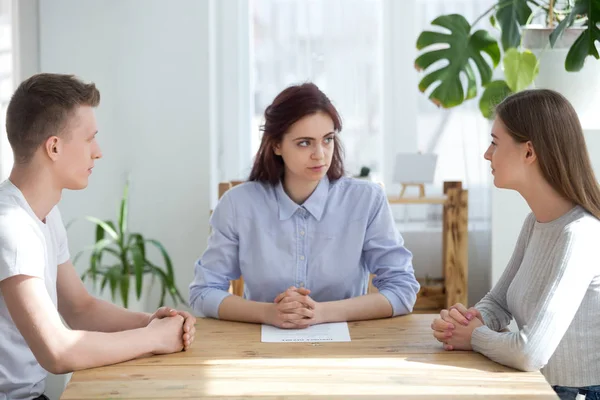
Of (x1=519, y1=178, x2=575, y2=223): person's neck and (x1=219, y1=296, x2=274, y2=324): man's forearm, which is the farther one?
(x1=219, y1=296, x2=274, y2=324): man's forearm

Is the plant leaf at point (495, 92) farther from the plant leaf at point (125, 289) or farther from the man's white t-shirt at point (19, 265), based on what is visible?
the man's white t-shirt at point (19, 265)

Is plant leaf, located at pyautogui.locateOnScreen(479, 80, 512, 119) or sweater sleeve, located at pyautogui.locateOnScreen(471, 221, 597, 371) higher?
plant leaf, located at pyautogui.locateOnScreen(479, 80, 512, 119)

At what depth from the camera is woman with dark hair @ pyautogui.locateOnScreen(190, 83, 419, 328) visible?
2.30 metres

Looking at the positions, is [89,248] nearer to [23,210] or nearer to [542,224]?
[23,210]

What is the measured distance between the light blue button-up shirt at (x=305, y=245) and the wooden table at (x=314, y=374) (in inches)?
17.0

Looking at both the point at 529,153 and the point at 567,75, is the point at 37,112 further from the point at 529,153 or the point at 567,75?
the point at 567,75

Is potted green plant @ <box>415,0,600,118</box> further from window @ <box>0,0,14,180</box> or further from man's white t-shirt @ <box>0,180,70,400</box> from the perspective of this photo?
man's white t-shirt @ <box>0,180,70,400</box>

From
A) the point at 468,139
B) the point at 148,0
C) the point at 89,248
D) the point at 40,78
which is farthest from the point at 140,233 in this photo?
the point at 40,78

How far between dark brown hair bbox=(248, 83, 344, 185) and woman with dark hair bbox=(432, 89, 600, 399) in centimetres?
57

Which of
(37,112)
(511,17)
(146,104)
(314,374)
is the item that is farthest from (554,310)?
(146,104)

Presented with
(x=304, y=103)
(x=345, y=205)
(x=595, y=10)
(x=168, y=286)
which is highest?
(x=595, y=10)

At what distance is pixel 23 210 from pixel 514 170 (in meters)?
1.08

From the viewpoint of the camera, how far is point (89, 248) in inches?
146

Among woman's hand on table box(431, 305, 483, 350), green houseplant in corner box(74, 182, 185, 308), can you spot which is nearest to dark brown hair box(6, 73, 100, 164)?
woman's hand on table box(431, 305, 483, 350)
